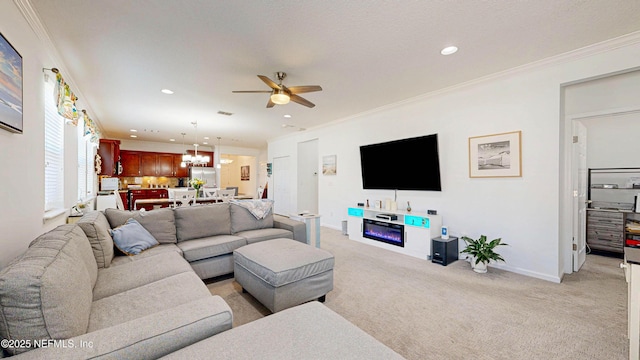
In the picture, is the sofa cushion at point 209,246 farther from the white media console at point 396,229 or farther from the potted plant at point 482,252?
the potted plant at point 482,252

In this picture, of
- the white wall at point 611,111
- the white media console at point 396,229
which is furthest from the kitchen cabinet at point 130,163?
the white wall at point 611,111

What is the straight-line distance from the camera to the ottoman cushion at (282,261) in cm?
209

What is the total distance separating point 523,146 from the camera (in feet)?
10.3

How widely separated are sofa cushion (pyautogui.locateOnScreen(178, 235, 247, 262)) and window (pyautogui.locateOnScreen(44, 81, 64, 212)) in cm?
152

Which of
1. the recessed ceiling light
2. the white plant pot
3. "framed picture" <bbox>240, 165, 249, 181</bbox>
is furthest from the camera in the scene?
"framed picture" <bbox>240, 165, 249, 181</bbox>

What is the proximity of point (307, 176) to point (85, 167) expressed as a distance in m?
4.94

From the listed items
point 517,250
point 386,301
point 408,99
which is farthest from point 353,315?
point 408,99

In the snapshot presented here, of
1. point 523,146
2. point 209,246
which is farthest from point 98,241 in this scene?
point 523,146

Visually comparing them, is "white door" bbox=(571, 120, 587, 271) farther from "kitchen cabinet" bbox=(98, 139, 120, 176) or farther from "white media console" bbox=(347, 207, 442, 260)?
"kitchen cabinet" bbox=(98, 139, 120, 176)

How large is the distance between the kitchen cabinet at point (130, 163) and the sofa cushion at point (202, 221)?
6.68 meters

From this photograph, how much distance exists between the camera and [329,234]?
5.38m

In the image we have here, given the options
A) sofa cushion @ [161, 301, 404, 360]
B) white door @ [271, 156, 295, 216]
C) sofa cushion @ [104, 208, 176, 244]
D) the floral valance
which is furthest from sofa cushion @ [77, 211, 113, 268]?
white door @ [271, 156, 295, 216]

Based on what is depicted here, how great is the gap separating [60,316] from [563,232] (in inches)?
190

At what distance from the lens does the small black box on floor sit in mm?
Result: 3436
